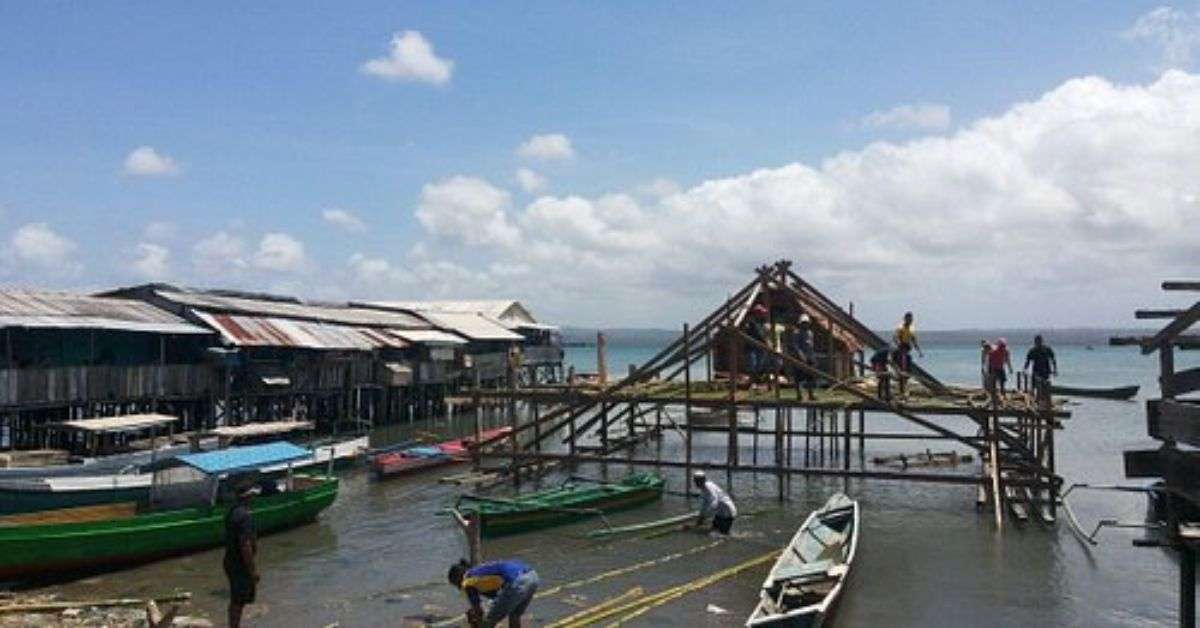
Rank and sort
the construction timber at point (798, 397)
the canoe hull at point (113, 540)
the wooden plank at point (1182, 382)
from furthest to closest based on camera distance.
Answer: the construction timber at point (798, 397), the canoe hull at point (113, 540), the wooden plank at point (1182, 382)

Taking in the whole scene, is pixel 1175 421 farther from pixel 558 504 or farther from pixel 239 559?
pixel 558 504

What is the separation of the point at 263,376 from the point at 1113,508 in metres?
31.3

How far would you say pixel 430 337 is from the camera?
51.4m

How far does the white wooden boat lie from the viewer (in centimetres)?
1322

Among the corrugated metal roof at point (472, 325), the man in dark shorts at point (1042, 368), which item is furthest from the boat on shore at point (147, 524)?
the corrugated metal roof at point (472, 325)

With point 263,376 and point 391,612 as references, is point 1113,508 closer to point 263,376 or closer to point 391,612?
point 391,612

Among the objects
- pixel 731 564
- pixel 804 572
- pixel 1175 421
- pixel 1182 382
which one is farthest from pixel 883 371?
pixel 1175 421

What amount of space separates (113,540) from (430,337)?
33147 millimetres

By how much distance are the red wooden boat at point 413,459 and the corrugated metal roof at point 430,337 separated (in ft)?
51.8

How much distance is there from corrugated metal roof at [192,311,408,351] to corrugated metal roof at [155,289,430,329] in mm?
586

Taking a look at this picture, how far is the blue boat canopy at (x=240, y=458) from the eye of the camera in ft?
67.9

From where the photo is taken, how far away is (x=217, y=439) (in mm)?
29516

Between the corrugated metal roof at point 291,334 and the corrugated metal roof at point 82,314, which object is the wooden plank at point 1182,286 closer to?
the corrugated metal roof at point 82,314

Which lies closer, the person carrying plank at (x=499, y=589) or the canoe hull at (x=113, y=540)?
the person carrying plank at (x=499, y=589)
